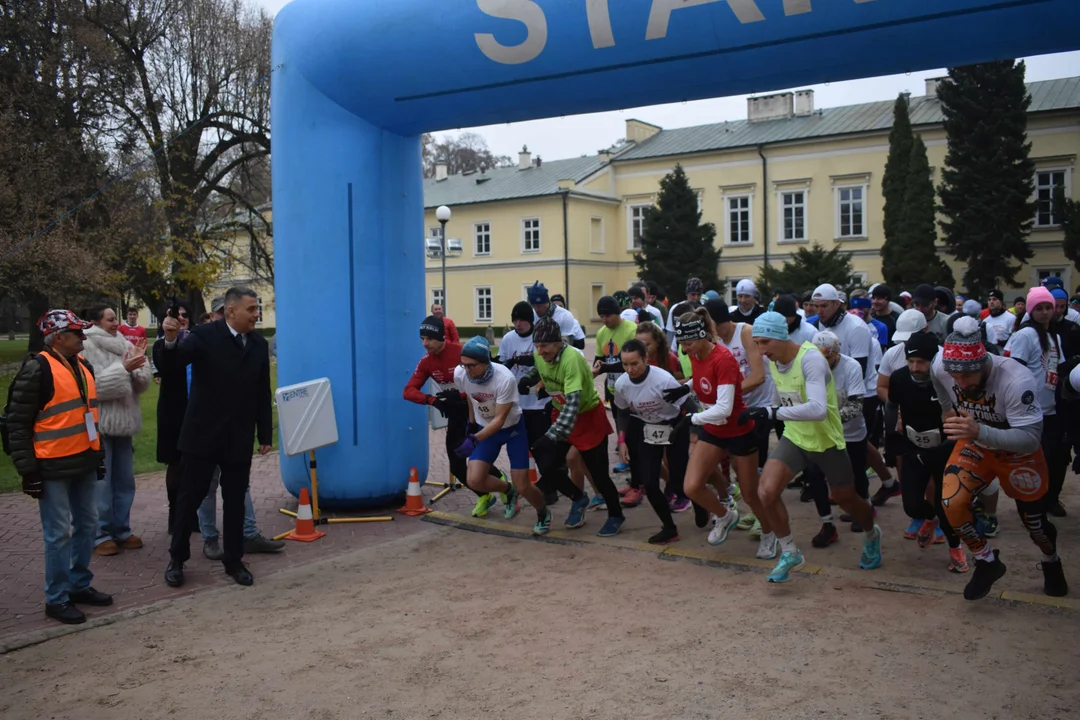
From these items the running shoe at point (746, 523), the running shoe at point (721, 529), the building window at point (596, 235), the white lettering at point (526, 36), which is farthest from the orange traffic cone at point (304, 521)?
the building window at point (596, 235)

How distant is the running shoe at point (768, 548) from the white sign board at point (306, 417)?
12.9 feet

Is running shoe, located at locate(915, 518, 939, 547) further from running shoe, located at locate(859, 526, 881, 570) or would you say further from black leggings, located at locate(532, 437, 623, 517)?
black leggings, located at locate(532, 437, 623, 517)

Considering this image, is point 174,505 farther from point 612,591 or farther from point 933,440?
point 933,440

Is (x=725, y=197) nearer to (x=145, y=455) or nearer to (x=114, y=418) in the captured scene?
(x=145, y=455)

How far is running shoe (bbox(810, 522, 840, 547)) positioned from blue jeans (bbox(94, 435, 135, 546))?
18.5 ft

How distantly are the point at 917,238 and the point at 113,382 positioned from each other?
37877 mm

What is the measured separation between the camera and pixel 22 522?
28.6 ft

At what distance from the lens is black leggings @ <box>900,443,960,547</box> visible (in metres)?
6.21

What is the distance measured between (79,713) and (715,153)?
154 ft

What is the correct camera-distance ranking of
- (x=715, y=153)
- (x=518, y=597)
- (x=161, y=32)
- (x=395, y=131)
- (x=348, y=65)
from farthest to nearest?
(x=715, y=153) < (x=161, y=32) < (x=395, y=131) < (x=348, y=65) < (x=518, y=597)

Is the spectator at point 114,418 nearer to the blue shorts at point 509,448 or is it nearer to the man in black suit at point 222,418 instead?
the man in black suit at point 222,418

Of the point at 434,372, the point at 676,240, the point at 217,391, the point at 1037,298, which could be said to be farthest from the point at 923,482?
the point at 676,240

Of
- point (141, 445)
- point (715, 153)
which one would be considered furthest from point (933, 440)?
point (715, 153)

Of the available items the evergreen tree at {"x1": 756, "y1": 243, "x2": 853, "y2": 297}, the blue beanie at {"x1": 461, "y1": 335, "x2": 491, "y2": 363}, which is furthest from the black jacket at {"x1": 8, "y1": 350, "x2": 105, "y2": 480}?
the evergreen tree at {"x1": 756, "y1": 243, "x2": 853, "y2": 297}
